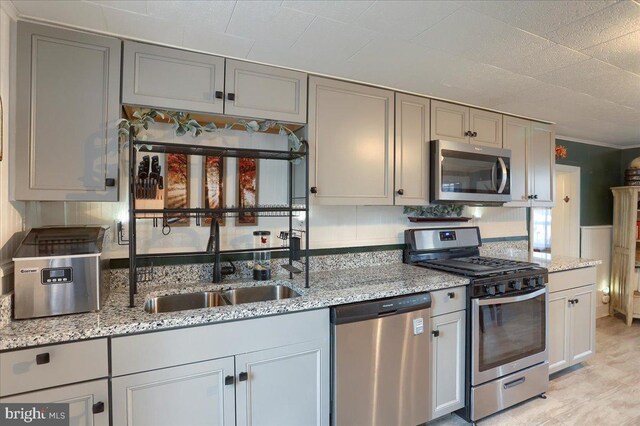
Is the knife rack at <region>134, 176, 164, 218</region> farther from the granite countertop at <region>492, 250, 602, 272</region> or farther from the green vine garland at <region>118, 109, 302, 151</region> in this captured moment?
the granite countertop at <region>492, 250, 602, 272</region>

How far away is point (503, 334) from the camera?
2260 millimetres

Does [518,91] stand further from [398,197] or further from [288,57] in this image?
[288,57]

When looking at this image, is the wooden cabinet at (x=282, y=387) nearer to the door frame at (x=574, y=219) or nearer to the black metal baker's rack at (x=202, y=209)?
the black metal baker's rack at (x=202, y=209)

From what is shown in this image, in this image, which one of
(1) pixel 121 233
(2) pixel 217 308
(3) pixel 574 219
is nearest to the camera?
(2) pixel 217 308

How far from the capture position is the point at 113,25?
1.57 m

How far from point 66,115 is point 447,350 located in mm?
2498

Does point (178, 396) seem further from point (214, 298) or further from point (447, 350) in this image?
point (447, 350)

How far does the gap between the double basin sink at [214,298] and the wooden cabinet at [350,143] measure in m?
0.63

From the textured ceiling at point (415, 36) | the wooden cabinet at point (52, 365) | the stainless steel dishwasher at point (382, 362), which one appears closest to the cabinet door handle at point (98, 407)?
the wooden cabinet at point (52, 365)

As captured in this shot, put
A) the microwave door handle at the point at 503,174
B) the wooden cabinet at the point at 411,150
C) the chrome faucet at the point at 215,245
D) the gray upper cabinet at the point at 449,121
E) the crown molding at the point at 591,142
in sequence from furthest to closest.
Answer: the crown molding at the point at 591,142 → the microwave door handle at the point at 503,174 → the gray upper cabinet at the point at 449,121 → the wooden cabinet at the point at 411,150 → the chrome faucet at the point at 215,245

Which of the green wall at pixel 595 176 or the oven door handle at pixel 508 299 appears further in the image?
the green wall at pixel 595 176

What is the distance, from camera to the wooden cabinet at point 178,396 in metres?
1.36

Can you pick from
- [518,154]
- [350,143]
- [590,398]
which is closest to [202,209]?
[350,143]

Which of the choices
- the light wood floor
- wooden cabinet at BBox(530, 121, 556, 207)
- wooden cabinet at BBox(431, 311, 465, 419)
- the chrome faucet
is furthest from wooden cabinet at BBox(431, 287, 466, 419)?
wooden cabinet at BBox(530, 121, 556, 207)
